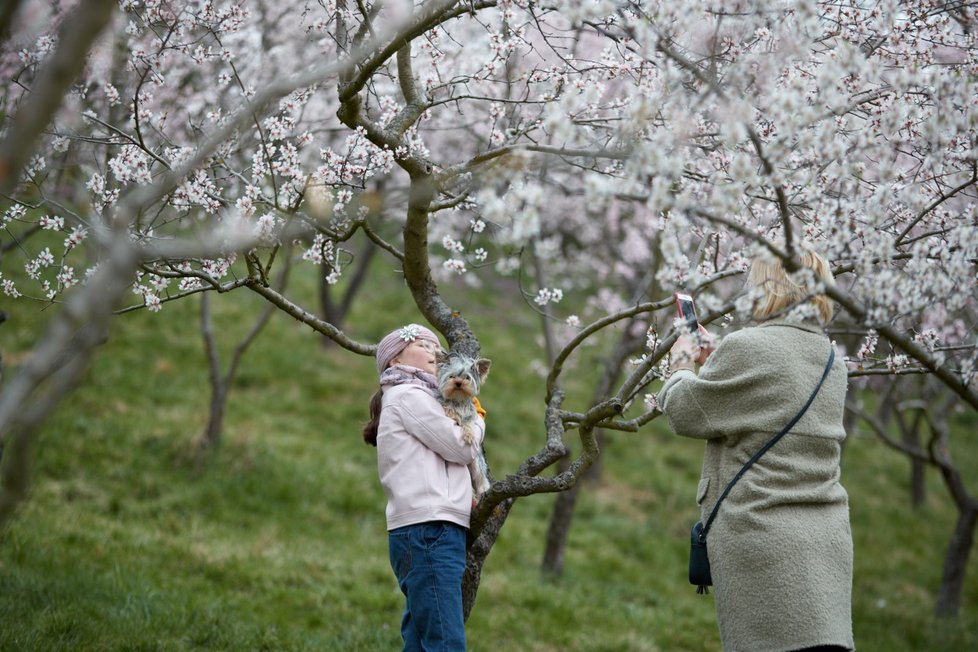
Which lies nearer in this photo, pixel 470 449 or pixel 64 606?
pixel 470 449

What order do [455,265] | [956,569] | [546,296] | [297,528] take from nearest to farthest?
1. [455,265]
2. [546,296]
3. [297,528]
4. [956,569]

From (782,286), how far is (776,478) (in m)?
0.63

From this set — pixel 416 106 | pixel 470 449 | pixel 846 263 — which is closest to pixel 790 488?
pixel 846 263

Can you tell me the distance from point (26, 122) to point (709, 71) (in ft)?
7.67

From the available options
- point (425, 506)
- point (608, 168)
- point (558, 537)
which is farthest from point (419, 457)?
point (558, 537)

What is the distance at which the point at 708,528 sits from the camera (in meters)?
3.05

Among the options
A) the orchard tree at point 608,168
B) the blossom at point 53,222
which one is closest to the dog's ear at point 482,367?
the orchard tree at point 608,168

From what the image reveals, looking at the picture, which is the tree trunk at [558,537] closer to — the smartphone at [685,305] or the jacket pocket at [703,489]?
the jacket pocket at [703,489]

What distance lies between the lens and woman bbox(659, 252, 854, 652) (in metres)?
2.85

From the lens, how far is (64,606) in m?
4.45

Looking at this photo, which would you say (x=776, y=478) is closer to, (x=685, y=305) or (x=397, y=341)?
(x=685, y=305)

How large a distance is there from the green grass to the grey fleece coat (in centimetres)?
247

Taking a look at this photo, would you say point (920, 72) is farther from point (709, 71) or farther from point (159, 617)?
point (159, 617)

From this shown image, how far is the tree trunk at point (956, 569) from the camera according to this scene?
7.40 metres
